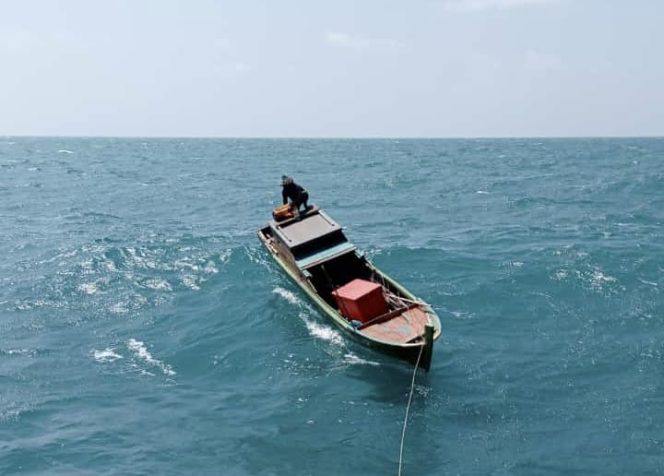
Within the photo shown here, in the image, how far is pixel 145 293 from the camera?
83.0 ft

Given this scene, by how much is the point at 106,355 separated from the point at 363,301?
8.39 m

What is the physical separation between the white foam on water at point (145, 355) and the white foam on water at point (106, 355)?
577mm

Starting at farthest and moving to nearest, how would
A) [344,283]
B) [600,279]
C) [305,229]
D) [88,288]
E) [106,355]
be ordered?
[88,288] < [305,229] < [600,279] < [344,283] < [106,355]

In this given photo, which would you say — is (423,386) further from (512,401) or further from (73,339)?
(73,339)

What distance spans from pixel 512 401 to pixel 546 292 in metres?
8.93

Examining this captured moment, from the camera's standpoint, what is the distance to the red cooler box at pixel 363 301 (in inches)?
749

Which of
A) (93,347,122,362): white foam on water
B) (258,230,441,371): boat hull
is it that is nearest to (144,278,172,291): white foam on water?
(93,347,122,362): white foam on water

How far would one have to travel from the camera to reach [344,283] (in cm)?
2328

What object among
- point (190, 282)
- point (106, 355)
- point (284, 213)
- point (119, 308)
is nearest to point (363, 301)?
point (106, 355)

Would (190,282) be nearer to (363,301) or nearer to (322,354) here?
(322,354)

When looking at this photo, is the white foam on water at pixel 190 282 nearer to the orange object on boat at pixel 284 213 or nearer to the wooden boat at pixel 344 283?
the wooden boat at pixel 344 283

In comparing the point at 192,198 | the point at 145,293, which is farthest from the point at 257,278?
the point at 192,198

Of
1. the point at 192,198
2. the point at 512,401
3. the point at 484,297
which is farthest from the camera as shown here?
the point at 192,198

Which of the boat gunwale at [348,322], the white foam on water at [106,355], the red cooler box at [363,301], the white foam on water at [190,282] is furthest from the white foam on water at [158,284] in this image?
the red cooler box at [363,301]
